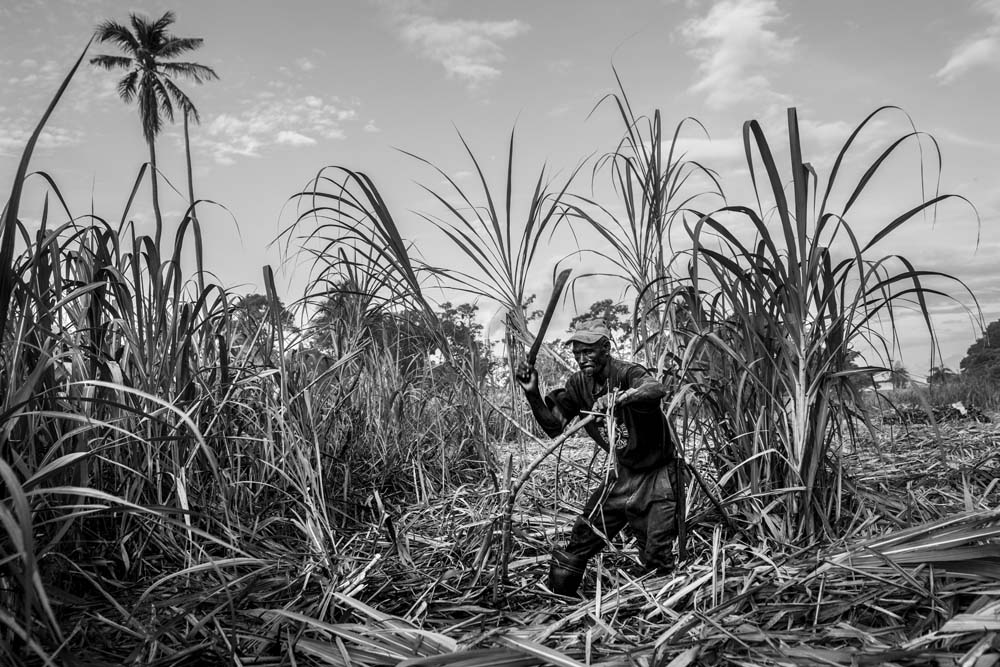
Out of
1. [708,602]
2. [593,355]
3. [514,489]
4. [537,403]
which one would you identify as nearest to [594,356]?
[593,355]

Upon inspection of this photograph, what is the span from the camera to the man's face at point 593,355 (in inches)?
112

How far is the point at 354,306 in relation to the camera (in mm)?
3877

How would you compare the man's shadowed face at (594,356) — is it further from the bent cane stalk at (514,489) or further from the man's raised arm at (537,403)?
the bent cane stalk at (514,489)

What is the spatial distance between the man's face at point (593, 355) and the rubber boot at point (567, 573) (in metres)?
0.72

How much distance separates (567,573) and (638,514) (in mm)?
356

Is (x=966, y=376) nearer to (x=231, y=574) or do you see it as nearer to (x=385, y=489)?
(x=385, y=489)

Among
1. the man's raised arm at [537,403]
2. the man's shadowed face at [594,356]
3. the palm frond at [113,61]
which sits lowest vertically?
the man's raised arm at [537,403]

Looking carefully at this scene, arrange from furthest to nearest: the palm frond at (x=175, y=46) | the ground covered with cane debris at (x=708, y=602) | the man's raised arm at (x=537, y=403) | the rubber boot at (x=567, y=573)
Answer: the palm frond at (x=175, y=46)
the man's raised arm at (x=537, y=403)
the rubber boot at (x=567, y=573)
the ground covered with cane debris at (x=708, y=602)

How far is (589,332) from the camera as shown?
2861 mm

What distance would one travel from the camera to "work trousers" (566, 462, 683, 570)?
8.81 ft

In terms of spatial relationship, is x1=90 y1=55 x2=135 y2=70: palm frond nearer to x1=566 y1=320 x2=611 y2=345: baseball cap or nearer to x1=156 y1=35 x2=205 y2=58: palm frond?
x1=156 y1=35 x2=205 y2=58: palm frond

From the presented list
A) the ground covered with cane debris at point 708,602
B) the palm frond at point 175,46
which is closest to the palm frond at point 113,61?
Result: the palm frond at point 175,46

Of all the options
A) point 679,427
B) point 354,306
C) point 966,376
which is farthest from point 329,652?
point 966,376

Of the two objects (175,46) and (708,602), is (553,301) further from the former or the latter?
(175,46)
